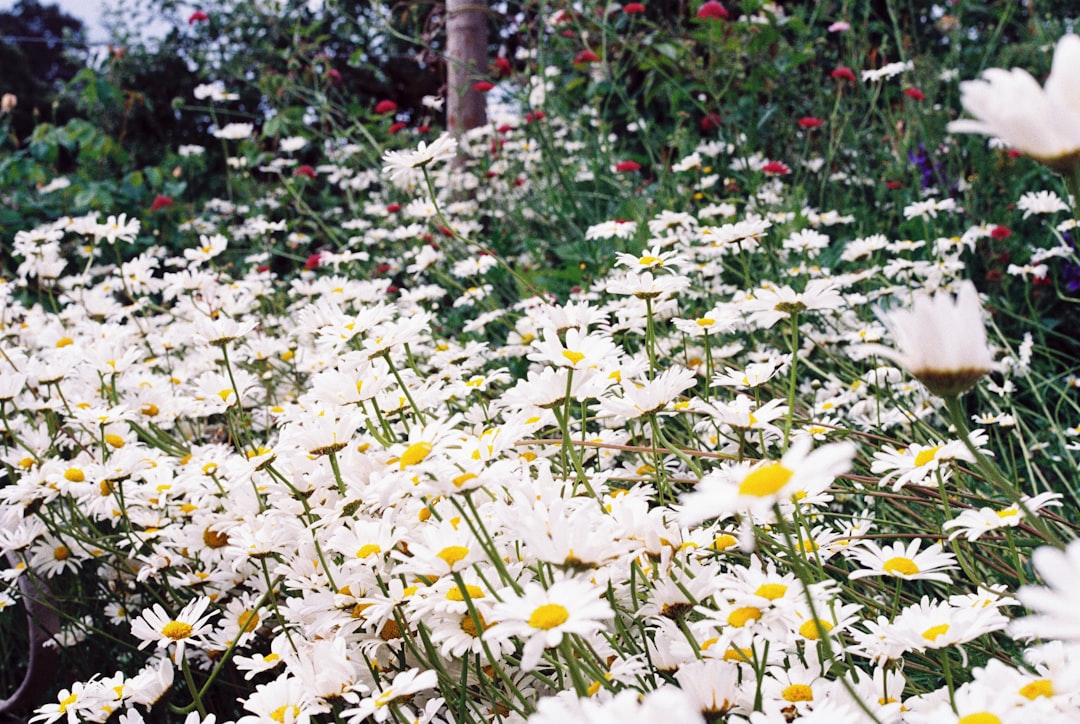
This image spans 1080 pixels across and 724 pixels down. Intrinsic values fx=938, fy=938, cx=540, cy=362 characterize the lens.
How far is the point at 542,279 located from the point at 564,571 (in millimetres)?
2283

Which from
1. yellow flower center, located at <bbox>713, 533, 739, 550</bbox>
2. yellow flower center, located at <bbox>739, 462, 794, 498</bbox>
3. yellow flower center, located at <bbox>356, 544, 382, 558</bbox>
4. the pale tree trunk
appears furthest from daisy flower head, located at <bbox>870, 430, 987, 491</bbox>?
the pale tree trunk

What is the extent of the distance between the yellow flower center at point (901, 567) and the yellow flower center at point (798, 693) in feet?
0.57

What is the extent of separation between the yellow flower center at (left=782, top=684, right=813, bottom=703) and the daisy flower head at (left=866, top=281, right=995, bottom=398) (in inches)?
12.1

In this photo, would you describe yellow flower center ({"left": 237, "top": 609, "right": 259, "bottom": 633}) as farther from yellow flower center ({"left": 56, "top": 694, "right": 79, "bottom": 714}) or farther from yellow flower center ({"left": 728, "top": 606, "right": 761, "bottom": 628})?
yellow flower center ({"left": 728, "top": 606, "right": 761, "bottom": 628})

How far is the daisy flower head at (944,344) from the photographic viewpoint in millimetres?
575

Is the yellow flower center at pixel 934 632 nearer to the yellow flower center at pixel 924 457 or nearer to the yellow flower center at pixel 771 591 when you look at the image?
the yellow flower center at pixel 771 591

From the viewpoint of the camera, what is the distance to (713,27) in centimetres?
374

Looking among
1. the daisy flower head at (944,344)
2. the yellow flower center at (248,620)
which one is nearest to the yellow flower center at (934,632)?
the daisy flower head at (944,344)

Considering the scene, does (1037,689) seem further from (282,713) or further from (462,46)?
(462,46)

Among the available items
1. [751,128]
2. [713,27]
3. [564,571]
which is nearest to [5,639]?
[564,571]

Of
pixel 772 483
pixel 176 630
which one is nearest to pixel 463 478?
pixel 772 483

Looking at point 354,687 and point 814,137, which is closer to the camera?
point 354,687

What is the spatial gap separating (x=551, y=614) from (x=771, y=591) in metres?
0.23

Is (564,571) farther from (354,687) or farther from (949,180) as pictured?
(949,180)
